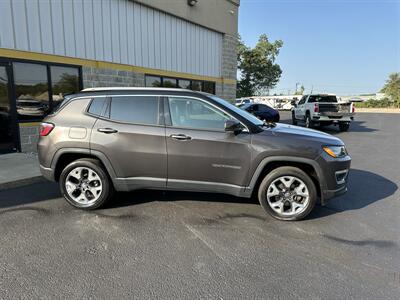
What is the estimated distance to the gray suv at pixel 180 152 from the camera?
401 centimetres

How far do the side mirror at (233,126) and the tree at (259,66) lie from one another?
4213 centimetres

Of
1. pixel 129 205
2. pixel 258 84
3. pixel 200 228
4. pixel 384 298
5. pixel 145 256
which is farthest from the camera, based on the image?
pixel 258 84

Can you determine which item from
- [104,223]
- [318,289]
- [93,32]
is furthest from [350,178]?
[93,32]

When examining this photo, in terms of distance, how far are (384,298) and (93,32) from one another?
32.4ft

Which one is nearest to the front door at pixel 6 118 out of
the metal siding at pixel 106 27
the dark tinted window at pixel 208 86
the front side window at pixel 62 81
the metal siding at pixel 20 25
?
the metal siding at pixel 20 25

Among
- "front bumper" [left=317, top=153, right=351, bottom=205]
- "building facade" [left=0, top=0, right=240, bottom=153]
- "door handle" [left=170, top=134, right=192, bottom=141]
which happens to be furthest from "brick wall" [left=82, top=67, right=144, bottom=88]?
"front bumper" [left=317, top=153, right=351, bottom=205]

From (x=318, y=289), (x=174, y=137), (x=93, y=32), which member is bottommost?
(x=318, y=289)

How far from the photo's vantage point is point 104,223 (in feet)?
13.1

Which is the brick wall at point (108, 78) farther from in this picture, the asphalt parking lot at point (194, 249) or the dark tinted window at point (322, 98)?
the dark tinted window at point (322, 98)

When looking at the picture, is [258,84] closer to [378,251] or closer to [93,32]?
[93,32]

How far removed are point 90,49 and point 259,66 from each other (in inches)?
1510

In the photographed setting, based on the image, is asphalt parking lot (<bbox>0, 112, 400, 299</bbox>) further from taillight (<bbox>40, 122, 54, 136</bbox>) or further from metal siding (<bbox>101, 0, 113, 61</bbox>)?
metal siding (<bbox>101, 0, 113, 61</bbox>)

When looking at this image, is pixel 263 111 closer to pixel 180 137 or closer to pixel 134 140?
pixel 180 137

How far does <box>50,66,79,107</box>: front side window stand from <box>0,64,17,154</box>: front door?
123 centimetres
